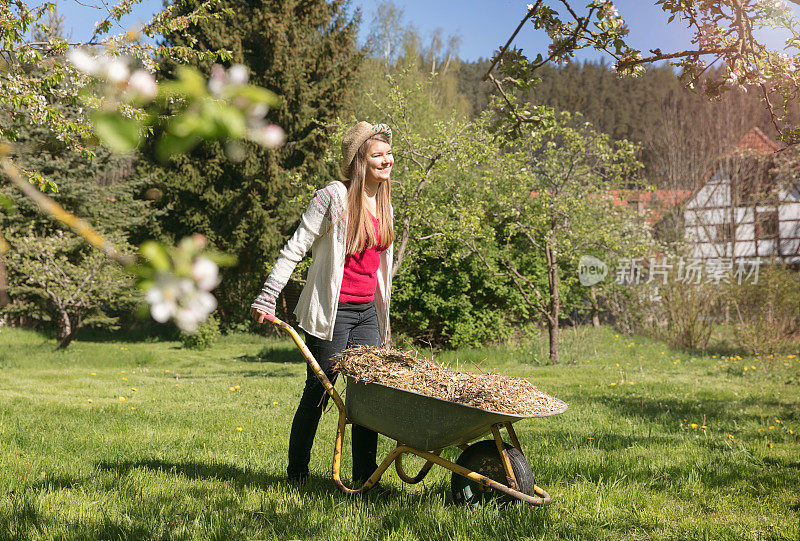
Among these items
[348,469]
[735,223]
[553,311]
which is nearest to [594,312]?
[553,311]

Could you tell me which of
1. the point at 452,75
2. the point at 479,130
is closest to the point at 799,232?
the point at 452,75

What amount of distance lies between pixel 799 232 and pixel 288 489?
67.1ft

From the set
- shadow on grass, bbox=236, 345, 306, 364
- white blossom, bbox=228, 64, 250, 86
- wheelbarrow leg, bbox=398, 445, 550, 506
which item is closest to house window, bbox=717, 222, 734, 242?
shadow on grass, bbox=236, 345, 306, 364

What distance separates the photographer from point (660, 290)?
1067 cm

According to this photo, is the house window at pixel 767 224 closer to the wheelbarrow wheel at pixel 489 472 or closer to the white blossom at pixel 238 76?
the wheelbarrow wheel at pixel 489 472

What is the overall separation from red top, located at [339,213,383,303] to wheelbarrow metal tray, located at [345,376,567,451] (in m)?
0.43

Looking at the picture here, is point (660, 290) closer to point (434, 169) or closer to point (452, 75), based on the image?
point (434, 169)

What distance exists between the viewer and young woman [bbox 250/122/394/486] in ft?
8.63

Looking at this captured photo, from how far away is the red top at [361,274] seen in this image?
9.01 ft

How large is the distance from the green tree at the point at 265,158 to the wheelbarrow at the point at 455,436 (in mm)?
11329

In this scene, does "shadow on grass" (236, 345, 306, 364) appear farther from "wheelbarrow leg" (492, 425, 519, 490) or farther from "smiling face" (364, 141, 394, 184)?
"wheelbarrow leg" (492, 425, 519, 490)

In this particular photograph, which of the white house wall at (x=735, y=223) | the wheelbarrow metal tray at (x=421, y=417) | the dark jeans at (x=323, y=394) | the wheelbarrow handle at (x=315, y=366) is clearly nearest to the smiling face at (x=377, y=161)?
the dark jeans at (x=323, y=394)

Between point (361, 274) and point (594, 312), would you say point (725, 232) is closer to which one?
point (594, 312)

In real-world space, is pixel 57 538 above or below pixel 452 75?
below
